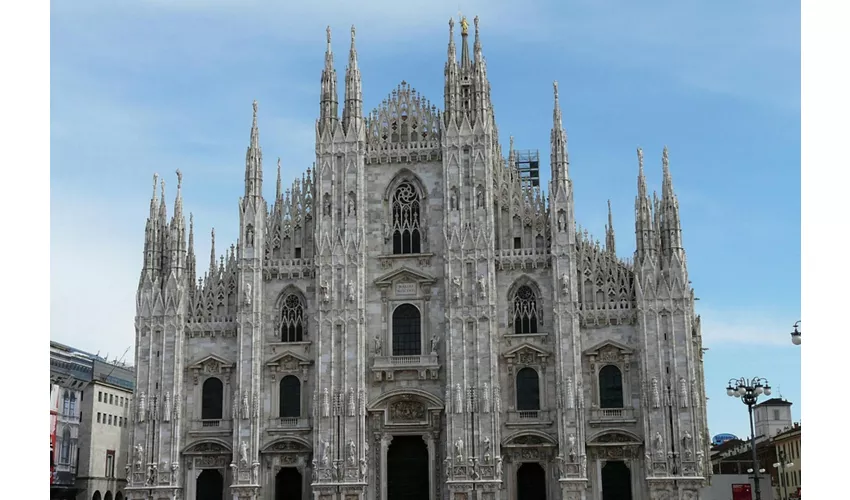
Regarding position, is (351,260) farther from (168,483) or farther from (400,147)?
(168,483)

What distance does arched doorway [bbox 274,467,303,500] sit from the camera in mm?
48094

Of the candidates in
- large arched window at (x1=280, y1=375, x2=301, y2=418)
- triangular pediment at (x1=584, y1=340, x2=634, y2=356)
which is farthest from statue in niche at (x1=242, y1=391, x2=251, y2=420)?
triangular pediment at (x1=584, y1=340, x2=634, y2=356)

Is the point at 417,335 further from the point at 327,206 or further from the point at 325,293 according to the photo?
the point at 327,206

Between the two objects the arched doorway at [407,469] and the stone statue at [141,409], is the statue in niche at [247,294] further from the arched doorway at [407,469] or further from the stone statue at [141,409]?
the arched doorway at [407,469]

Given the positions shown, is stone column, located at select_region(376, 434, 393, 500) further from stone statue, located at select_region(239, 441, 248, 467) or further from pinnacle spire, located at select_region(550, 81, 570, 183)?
pinnacle spire, located at select_region(550, 81, 570, 183)

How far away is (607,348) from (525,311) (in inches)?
160

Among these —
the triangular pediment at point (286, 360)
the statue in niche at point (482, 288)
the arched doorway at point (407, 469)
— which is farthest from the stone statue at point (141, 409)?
the statue in niche at point (482, 288)

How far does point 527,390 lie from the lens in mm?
47719

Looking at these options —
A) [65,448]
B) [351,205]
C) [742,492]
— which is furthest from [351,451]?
[65,448]

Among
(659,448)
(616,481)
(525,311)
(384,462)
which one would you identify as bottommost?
(616,481)
